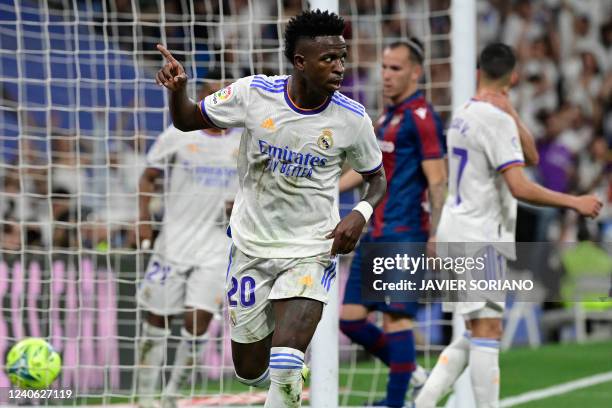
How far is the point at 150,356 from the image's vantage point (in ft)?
30.0

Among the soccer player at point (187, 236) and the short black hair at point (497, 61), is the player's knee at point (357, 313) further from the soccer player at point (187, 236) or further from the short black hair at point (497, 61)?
the short black hair at point (497, 61)

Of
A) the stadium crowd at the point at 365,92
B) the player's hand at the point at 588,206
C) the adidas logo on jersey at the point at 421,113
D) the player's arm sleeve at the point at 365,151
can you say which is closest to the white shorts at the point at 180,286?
the stadium crowd at the point at 365,92

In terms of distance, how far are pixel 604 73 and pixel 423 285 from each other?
1146cm

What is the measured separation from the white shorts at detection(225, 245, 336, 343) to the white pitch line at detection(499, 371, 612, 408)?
3535 millimetres

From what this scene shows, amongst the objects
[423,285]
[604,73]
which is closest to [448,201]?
[423,285]

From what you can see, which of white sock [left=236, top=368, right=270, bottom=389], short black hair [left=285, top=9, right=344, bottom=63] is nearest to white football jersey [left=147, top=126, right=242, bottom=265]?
white sock [left=236, top=368, right=270, bottom=389]

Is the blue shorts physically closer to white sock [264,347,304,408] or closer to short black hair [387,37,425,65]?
short black hair [387,37,425,65]

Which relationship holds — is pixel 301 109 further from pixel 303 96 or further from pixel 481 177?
pixel 481 177

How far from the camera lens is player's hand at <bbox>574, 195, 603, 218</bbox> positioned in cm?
701

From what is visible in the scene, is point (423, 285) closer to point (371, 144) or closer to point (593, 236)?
point (371, 144)

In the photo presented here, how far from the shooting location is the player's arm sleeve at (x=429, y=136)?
8.34 m

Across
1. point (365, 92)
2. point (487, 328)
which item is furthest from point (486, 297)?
point (365, 92)

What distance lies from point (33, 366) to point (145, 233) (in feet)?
4.88

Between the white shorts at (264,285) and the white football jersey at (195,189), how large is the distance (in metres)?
2.70
